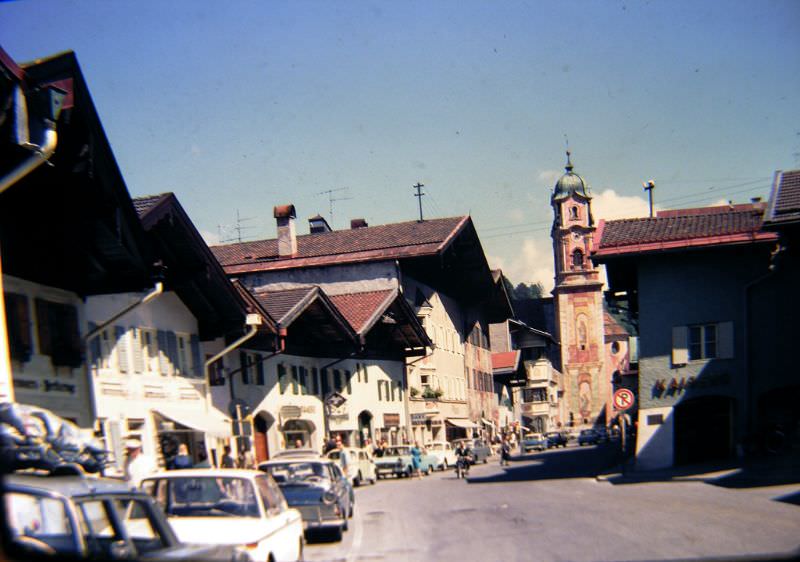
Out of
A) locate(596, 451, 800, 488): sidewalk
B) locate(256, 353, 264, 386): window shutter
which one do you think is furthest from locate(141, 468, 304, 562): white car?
locate(256, 353, 264, 386): window shutter

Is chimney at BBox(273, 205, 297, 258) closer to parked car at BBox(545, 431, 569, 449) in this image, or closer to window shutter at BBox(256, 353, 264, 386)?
window shutter at BBox(256, 353, 264, 386)

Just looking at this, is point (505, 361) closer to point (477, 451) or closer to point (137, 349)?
point (477, 451)

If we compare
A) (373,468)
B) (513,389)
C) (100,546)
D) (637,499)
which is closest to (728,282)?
(637,499)

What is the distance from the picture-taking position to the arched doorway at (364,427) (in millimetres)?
47316

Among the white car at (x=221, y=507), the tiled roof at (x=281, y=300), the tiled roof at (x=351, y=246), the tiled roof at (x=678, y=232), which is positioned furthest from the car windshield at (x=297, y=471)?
the tiled roof at (x=351, y=246)

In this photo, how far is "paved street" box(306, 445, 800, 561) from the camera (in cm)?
1427

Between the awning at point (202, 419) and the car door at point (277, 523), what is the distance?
1403 centimetres

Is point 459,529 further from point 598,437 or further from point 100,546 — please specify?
point 598,437

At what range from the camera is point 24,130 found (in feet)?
51.2

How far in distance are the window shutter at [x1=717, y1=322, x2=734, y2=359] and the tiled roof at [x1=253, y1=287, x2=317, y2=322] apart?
14.1 meters

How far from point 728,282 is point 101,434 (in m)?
20.7

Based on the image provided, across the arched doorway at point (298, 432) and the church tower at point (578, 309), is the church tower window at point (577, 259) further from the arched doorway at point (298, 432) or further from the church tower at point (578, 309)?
the arched doorway at point (298, 432)

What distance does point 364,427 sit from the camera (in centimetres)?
4822

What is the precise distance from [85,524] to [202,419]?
2266 centimetres
